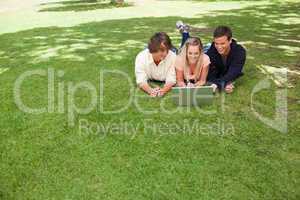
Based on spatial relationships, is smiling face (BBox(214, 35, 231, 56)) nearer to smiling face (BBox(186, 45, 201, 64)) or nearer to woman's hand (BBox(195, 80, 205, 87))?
smiling face (BBox(186, 45, 201, 64))

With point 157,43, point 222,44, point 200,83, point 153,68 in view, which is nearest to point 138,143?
point 200,83

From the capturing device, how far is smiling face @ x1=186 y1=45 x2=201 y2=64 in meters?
6.42

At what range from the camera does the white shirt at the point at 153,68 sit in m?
6.71

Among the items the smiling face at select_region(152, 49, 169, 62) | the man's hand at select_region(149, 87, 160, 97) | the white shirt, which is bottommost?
the man's hand at select_region(149, 87, 160, 97)

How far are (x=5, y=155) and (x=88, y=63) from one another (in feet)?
13.0

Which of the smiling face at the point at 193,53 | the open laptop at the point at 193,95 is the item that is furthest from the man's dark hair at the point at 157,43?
the open laptop at the point at 193,95

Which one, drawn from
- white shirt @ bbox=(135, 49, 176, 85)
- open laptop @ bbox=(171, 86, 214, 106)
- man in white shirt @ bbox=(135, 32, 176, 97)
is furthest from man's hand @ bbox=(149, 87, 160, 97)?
Answer: open laptop @ bbox=(171, 86, 214, 106)

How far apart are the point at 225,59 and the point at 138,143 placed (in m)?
2.46

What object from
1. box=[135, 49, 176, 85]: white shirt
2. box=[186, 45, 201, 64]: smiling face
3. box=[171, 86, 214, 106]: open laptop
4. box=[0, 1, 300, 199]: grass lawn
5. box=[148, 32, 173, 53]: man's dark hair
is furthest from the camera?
box=[135, 49, 176, 85]: white shirt

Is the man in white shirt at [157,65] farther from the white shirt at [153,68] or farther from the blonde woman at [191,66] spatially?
the blonde woman at [191,66]

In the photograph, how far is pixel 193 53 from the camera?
644 cm

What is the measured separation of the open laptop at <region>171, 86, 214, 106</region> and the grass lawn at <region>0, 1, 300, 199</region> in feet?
0.35

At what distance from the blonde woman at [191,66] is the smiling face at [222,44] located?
24 cm

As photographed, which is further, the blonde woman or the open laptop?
the blonde woman
